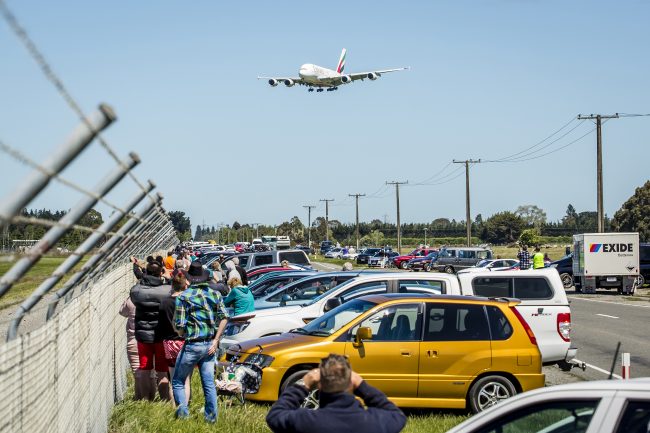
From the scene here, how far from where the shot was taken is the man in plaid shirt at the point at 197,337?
957 cm

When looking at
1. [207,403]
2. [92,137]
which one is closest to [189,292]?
[207,403]

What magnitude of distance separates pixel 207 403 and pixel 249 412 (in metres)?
0.66

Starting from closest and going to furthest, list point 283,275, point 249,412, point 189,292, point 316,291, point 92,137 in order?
point 92,137
point 189,292
point 249,412
point 316,291
point 283,275

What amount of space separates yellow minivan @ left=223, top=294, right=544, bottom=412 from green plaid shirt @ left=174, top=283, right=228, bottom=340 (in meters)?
1.35

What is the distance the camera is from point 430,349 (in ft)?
36.3

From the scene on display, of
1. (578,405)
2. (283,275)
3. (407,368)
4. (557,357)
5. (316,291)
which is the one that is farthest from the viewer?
(283,275)

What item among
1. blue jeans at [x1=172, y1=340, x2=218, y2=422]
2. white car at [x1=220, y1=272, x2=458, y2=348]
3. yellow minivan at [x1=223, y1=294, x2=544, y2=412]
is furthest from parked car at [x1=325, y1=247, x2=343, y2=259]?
blue jeans at [x1=172, y1=340, x2=218, y2=422]

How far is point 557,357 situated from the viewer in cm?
1359

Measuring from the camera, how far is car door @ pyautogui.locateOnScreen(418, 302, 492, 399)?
1104 cm

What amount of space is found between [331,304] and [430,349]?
3.99 meters

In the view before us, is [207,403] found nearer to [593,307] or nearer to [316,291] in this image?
[316,291]

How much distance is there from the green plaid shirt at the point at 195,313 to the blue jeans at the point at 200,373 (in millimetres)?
115

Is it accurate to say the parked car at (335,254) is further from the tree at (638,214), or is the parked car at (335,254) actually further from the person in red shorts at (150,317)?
the person in red shorts at (150,317)

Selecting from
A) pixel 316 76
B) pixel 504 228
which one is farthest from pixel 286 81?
pixel 504 228
